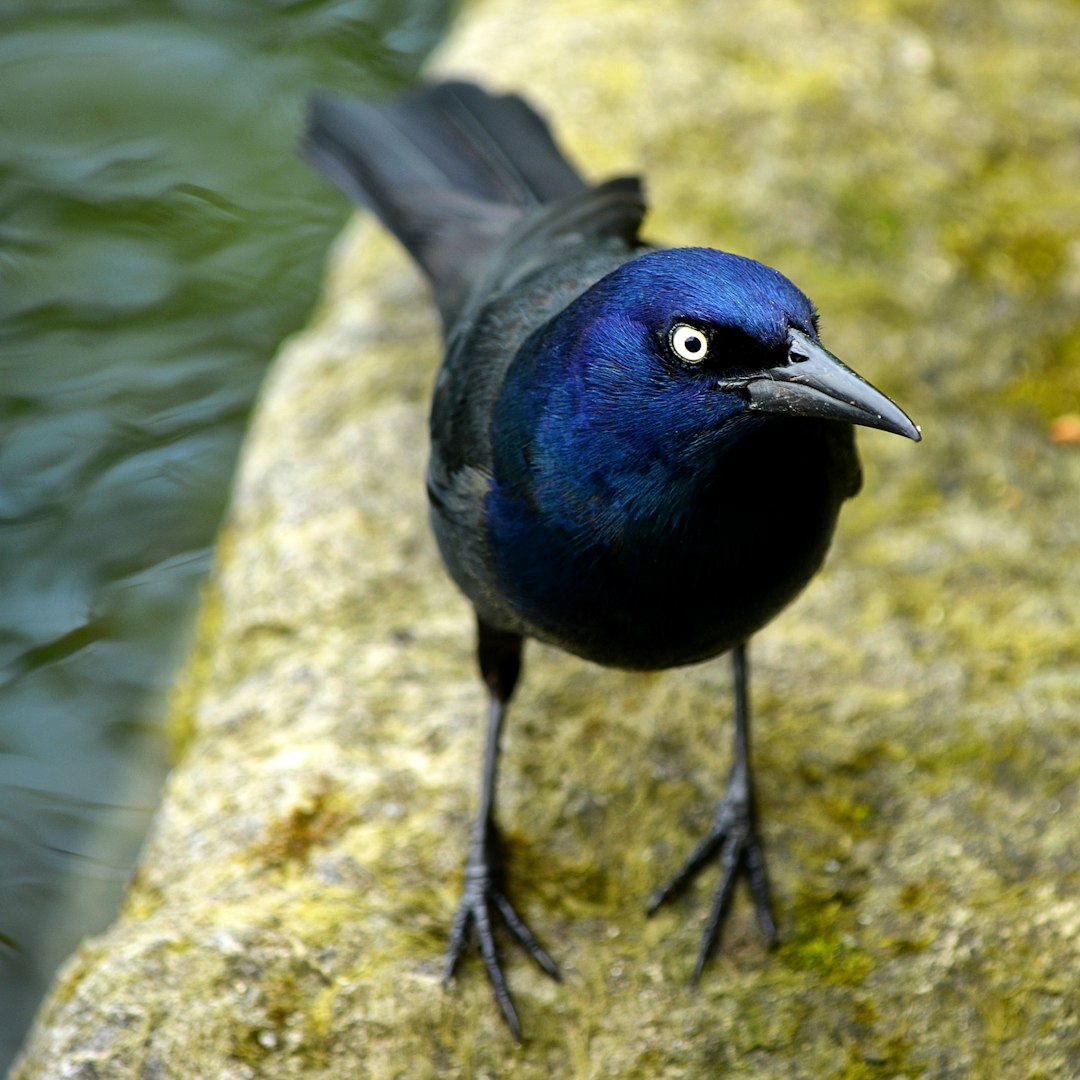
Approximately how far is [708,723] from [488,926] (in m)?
0.88

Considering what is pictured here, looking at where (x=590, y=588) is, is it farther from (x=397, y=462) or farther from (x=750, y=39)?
(x=750, y=39)

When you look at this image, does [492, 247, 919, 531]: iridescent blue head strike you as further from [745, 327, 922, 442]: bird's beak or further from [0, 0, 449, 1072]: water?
[0, 0, 449, 1072]: water

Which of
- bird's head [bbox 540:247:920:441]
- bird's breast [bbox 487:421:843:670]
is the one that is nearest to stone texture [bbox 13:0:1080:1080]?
bird's breast [bbox 487:421:843:670]

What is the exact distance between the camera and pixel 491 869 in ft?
11.7

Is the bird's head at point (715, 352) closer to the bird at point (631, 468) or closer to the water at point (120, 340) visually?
the bird at point (631, 468)

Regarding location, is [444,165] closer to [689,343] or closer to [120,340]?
[689,343]

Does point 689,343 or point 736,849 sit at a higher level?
point 689,343

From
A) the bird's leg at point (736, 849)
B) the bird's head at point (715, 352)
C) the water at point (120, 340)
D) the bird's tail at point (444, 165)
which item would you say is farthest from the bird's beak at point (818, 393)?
the water at point (120, 340)

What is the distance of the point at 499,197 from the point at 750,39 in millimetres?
1888

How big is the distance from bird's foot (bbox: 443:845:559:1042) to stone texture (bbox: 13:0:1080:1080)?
4 cm

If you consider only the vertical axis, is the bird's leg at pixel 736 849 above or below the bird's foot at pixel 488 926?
above

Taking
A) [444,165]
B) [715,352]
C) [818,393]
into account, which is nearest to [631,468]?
[715,352]

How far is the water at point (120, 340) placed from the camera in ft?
17.1

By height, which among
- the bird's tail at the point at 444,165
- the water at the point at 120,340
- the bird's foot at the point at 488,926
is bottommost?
the water at the point at 120,340
